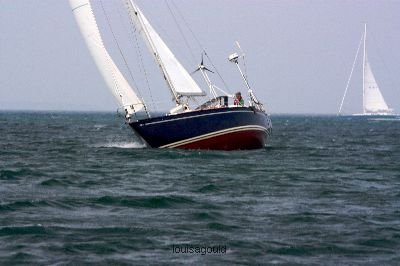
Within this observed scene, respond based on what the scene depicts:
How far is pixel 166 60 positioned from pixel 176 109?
2588 mm

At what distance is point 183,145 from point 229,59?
591 cm

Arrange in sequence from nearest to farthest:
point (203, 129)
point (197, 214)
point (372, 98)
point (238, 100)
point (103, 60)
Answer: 1. point (197, 214)
2. point (203, 129)
3. point (238, 100)
4. point (103, 60)
5. point (372, 98)

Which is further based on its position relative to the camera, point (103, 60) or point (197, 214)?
point (103, 60)

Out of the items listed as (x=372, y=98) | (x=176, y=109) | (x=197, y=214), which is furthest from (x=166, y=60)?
(x=372, y=98)

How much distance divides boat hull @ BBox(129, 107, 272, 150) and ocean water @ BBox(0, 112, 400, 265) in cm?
382

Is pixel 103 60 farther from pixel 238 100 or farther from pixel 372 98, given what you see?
pixel 372 98

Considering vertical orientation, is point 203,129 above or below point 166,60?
below

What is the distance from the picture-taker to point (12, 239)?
578 inches

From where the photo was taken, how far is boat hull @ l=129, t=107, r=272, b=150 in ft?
114

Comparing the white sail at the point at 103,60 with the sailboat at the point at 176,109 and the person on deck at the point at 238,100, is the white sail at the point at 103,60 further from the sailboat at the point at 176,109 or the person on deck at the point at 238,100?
the person on deck at the point at 238,100

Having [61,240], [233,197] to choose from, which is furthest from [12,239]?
[233,197]

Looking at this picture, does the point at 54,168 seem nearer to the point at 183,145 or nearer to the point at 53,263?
the point at 183,145

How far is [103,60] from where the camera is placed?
124 feet

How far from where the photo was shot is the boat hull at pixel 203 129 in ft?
114
